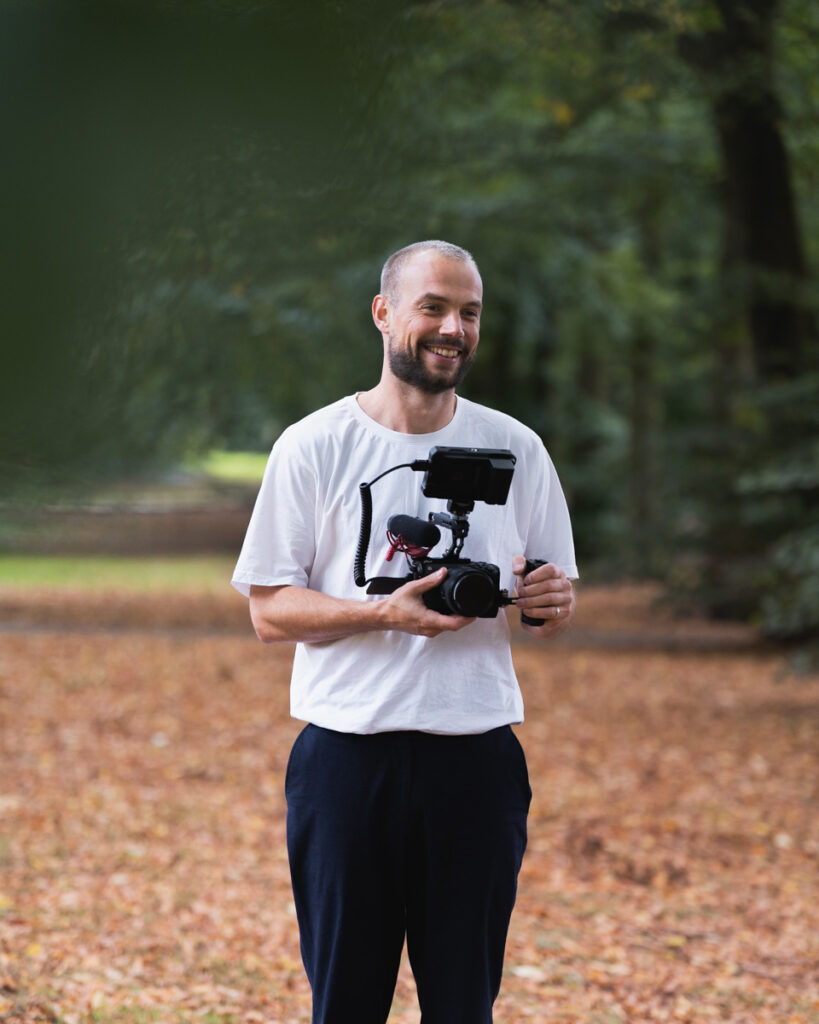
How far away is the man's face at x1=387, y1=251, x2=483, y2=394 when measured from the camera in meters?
2.37

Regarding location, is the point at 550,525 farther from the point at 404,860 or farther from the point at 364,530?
the point at 404,860

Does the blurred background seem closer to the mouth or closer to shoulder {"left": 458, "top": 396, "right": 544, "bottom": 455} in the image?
the mouth

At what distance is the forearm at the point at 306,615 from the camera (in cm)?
232

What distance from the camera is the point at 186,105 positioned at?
3.05 ft

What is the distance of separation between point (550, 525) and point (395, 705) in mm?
508

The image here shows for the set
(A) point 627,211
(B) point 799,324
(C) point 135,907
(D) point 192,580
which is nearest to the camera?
(C) point 135,907

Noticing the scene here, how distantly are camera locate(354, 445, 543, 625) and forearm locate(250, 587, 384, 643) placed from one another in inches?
3.3

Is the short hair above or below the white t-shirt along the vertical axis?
above

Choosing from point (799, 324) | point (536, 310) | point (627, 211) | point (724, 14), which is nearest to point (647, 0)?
point (724, 14)

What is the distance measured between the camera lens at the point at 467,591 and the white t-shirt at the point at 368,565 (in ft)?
0.68

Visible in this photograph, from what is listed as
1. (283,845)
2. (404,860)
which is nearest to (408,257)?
(404,860)

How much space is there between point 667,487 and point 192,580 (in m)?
10.3

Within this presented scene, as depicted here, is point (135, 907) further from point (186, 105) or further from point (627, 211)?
point (627, 211)

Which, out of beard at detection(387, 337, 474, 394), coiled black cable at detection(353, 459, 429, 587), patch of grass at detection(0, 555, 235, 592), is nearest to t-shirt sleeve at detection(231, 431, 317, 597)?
coiled black cable at detection(353, 459, 429, 587)
